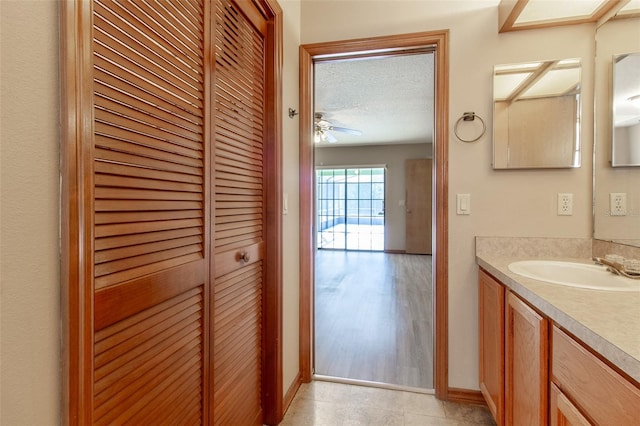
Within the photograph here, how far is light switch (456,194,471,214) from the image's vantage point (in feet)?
5.96

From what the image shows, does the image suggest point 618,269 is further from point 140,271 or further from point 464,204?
point 140,271

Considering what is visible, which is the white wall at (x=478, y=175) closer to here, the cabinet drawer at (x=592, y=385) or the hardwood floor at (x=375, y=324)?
the hardwood floor at (x=375, y=324)

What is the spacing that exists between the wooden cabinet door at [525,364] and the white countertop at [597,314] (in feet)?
0.22

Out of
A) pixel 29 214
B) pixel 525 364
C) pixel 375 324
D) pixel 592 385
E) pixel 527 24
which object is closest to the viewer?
pixel 29 214

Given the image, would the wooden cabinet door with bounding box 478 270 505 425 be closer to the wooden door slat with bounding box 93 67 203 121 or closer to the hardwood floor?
the hardwood floor

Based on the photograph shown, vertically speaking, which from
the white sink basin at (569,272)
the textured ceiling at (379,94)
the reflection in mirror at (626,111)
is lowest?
the white sink basin at (569,272)

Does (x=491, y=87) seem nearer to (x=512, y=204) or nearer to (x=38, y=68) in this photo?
(x=512, y=204)

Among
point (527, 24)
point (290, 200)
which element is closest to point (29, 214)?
point (290, 200)

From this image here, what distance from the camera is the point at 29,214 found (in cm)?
52

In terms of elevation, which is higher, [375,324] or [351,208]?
[351,208]

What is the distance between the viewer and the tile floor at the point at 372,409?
165 centimetres

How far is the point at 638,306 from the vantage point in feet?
2.96

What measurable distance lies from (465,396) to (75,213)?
2054mm

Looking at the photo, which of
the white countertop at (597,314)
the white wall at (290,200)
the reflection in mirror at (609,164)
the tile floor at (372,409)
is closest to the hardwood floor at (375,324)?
the tile floor at (372,409)
